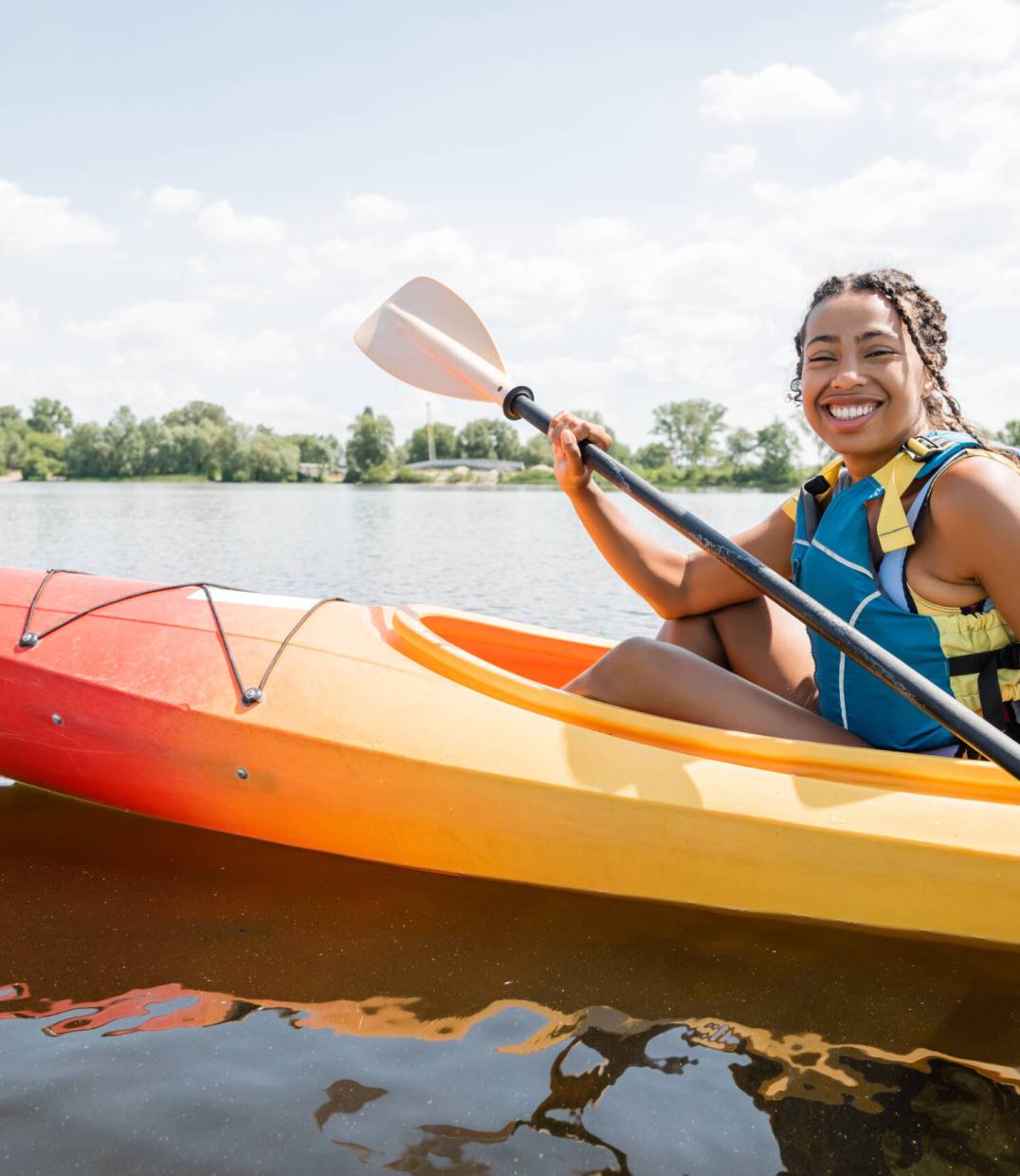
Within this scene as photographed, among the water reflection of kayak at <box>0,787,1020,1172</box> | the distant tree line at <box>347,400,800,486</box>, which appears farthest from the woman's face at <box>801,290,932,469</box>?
the distant tree line at <box>347,400,800,486</box>

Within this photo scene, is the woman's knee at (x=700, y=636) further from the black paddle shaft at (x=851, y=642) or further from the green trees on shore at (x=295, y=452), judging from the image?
the green trees on shore at (x=295, y=452)

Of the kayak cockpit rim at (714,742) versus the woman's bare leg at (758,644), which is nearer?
the kayak cockpit rim at (714,742)

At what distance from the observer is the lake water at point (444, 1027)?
4.57 feet

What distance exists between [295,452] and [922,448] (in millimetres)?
56137

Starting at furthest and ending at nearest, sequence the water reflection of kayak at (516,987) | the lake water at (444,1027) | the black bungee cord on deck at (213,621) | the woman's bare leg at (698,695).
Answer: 1. the black bungee cord on deck at (213,621)
2. the woman's bare leg at (698,695)
3. the water reflection of kayak at (516,987)
4. the lake water at (444,1027)

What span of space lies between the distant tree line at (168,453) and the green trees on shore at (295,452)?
0.05 metres

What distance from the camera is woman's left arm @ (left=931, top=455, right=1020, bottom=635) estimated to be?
1.69m

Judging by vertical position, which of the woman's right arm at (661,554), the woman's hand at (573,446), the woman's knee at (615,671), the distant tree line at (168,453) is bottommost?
the woman's knee at (615,671)

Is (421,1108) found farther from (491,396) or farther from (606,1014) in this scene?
(491,396)

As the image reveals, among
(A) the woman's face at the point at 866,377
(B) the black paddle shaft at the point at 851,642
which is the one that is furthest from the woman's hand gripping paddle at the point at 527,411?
(A) the woman's face at the point at 866,377

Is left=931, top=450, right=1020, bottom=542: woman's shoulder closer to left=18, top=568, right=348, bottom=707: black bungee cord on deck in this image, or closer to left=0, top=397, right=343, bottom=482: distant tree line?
left=18, top=568, right=348, bottom=707: black bungee cord on deck

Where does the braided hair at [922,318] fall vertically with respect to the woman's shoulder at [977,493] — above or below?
above

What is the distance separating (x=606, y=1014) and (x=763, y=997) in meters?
0.30

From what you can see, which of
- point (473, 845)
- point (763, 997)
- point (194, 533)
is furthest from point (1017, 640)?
point (194, 533)
